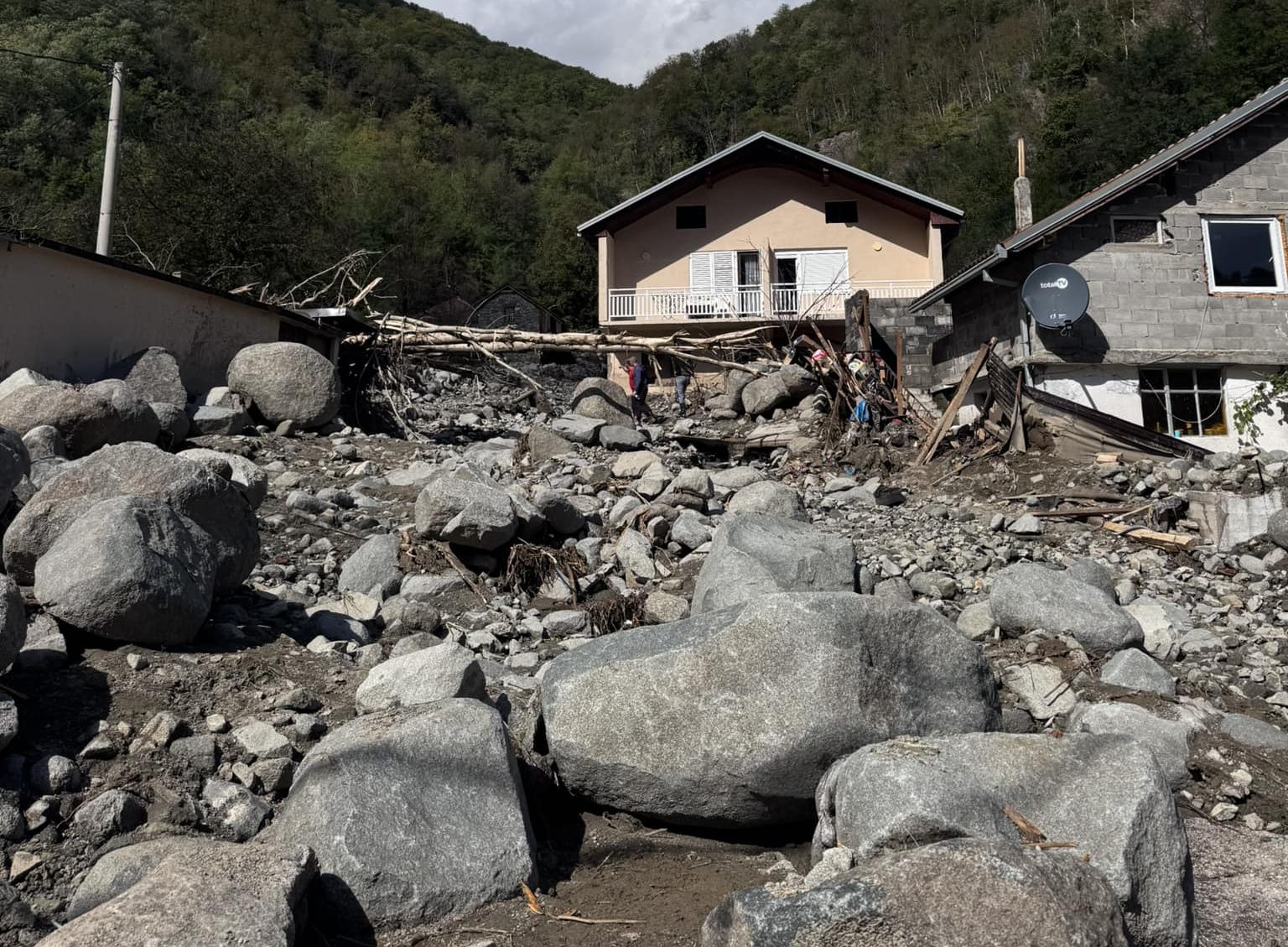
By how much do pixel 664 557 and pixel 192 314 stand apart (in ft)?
29.8

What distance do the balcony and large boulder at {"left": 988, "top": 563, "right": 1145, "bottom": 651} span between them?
17493mm

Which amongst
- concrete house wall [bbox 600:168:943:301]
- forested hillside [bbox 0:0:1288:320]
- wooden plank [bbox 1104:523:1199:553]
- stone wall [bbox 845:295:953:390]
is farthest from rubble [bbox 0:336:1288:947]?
concrete house wall [bbox 600:168:943:301]

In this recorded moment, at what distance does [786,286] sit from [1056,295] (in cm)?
1193

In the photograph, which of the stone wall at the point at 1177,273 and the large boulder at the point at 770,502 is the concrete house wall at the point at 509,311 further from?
the large boulder at the point at 770,502

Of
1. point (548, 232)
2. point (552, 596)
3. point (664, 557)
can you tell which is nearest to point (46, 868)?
point (552, 596)

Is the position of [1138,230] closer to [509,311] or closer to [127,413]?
[127,413]

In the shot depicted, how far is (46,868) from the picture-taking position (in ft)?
13.5

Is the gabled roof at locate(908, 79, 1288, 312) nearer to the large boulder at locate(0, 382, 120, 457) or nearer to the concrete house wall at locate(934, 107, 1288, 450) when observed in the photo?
the concrete house wall at locate(934, 107, 1288, 450)

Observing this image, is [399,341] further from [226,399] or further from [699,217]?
[699,217]

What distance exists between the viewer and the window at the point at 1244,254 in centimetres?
1495

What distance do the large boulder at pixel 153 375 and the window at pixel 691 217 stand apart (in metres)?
16.0

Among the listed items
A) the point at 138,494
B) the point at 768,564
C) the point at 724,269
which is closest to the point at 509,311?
the point at 724,269

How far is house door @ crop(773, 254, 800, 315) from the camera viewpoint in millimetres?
25781

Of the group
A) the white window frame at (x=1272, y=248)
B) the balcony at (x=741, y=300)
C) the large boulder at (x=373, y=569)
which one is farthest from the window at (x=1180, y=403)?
the large boulder at (x=373, y=569)
